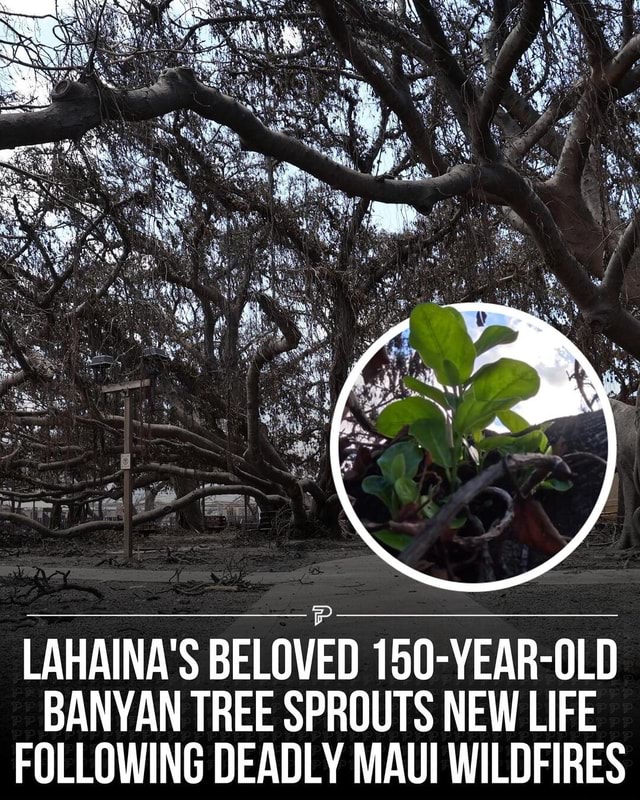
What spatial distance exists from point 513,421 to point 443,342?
39 cm

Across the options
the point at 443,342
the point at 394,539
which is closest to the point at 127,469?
the point at 394,539

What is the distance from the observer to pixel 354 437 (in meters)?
3.14

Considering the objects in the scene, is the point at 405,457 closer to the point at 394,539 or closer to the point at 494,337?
the point at 394,539

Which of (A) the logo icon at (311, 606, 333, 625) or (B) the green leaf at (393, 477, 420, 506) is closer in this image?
(B) the green leaf at (393, 477, 420, 506)

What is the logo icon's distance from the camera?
4.04m

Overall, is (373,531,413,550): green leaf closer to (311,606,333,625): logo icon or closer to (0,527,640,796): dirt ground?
(0,527,640,796): dirt ground

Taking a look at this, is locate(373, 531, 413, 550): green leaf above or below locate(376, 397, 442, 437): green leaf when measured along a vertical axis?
below

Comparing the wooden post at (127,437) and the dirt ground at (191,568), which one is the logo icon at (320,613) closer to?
the dirt ground at (191,568)

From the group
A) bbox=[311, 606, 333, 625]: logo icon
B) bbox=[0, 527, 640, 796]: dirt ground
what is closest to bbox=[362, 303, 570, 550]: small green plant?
bbox=[0, 527, 640, 796]: dirt ground

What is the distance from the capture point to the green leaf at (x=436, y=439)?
2.83m

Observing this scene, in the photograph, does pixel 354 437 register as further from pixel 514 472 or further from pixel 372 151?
pixel 372 151

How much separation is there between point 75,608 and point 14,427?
5973mm

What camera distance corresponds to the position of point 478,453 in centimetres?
285

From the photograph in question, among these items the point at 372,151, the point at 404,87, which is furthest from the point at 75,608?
the point at 372,151
